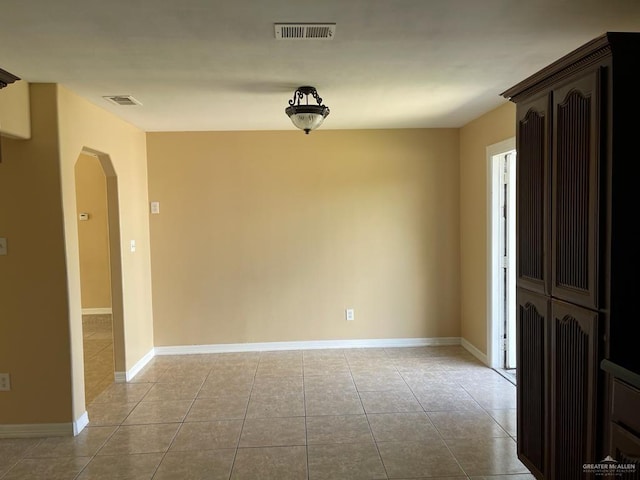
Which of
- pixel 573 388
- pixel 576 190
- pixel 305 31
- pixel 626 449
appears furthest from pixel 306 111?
pixel 626 449

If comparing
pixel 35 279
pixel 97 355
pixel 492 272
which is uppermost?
pixel 35 279

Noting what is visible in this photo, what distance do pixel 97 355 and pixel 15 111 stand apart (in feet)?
10.1

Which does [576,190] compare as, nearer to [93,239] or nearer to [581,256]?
[581,256]

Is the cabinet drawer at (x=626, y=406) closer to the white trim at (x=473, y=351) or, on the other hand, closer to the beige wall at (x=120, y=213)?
the white trim at (x=473, y=351)

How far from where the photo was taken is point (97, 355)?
486cm

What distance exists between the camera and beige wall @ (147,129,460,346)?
15.4 feet

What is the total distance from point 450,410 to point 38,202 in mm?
3357

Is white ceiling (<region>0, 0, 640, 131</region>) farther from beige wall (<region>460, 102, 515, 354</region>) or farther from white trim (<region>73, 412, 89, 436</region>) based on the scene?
white trim (<region>73, 412, 89, 436</region>)

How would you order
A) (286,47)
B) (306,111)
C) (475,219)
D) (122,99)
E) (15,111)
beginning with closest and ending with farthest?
(286,47) < (15,111) < (306,111) < (122,99) < (475,219)

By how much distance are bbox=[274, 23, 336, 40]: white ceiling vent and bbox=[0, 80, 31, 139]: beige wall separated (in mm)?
1809

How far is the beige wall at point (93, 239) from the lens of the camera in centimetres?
636

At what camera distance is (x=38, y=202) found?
2.92m

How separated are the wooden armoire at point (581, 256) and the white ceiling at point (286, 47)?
0.39 metres

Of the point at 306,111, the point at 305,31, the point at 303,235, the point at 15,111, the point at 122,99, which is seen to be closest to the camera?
the point at 305,31
